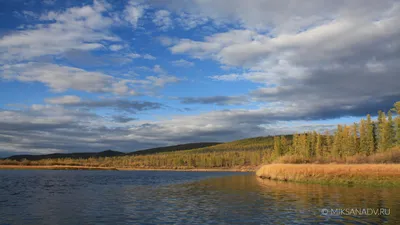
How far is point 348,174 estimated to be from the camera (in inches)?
2240

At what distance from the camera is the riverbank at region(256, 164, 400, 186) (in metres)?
51.9

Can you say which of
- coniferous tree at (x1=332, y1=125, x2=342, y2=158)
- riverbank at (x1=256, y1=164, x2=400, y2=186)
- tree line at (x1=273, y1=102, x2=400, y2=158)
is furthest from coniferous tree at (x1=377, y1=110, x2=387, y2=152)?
riverbank at (x1=256, y1=164, x2=400, y2=186)

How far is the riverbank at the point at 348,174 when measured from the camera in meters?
51.9

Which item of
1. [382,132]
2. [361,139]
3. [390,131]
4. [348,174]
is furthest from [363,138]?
[348,174]

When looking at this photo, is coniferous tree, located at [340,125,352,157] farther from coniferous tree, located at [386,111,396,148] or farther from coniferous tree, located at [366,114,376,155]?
coniferous tree, located at [386,111,396,148]

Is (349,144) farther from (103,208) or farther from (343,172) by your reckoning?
(103,208)

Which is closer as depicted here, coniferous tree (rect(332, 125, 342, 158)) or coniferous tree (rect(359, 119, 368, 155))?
coniferous tree (rect(359, 119, 368, 155))

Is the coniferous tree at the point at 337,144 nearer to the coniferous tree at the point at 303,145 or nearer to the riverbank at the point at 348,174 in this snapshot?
the coniferous tree at the point at 303,145

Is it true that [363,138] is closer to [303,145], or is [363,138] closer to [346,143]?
[346,143]

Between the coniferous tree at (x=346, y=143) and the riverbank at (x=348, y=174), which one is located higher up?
the coniferous tree at (x=346, y=143)

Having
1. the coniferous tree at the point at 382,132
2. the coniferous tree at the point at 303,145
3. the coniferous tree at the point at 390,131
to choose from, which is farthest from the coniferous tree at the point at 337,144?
the coniferous tree at the point at 390,131

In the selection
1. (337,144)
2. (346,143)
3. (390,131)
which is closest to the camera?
(390,131)

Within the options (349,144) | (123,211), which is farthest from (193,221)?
(349,144)

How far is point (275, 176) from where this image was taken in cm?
7444
